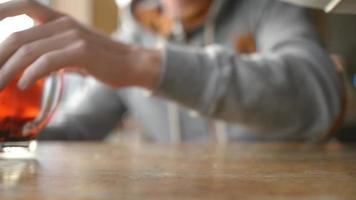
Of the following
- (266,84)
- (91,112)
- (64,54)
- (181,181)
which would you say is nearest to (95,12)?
(91,112)

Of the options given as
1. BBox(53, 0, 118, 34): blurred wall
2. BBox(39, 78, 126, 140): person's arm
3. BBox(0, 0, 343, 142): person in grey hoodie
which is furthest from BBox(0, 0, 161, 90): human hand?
BBox(53, 0, 118, 34): blurred wall

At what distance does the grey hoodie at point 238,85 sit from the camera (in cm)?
67

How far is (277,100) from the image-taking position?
29.4 inches

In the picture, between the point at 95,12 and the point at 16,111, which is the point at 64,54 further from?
the point at 95,12

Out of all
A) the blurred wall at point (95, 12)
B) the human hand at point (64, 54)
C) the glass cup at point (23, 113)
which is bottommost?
the glass cup at point (23, 113)

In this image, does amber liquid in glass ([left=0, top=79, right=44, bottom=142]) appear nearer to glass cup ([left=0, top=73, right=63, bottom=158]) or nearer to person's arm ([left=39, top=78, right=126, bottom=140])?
glass cup ([left=0, top=73, right=63, bottom=158])

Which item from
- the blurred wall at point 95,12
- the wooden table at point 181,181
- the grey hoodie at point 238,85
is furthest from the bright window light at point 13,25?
the blurred wall at point 95,12

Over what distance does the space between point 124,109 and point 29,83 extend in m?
0.99

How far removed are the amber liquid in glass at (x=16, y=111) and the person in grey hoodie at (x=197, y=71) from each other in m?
0.01

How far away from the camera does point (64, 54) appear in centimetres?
48

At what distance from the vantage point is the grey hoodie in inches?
26.5

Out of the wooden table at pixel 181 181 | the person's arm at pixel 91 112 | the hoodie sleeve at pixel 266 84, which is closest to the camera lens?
the wooden table at pixel 181 181

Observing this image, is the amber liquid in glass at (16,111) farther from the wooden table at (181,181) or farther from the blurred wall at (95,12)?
the blurred wall at (95,12)

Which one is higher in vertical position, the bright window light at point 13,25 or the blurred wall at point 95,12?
the blurred wall at point 95,12
